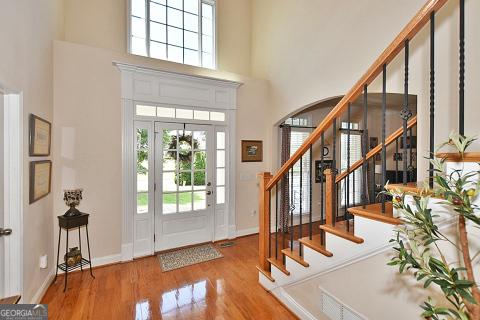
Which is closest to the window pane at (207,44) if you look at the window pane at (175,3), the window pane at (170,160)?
the window pane at (175,3)

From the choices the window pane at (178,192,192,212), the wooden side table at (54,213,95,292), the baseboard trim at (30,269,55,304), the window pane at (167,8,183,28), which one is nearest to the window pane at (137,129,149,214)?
the window pane at (178,192,192,212)

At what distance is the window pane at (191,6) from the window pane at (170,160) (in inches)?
111

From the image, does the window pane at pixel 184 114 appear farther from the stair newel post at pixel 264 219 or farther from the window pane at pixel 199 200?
the stair newel post at pixel 264 219

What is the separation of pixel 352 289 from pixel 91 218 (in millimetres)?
3292

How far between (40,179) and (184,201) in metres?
1.91

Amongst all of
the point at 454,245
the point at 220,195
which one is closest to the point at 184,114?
the point at 220,195

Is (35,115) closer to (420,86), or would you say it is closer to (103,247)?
(103,247)

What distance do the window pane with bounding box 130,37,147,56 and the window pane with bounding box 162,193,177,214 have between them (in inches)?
98.1

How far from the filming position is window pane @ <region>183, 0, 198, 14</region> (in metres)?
4.43

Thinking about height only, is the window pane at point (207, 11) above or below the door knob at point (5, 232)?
above

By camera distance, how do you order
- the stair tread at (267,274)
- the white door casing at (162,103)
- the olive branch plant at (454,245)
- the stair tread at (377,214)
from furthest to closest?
1. the white door casing at (162,103)
2. the stair tread at (267,274)
3. the stair tread at (377,214)
4. the olive branch plant at (454,245)

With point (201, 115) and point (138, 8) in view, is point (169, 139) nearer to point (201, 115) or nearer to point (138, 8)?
point (201, 115)

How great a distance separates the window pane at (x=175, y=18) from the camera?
4.28m

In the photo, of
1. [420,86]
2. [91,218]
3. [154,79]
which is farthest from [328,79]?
[91,218]
